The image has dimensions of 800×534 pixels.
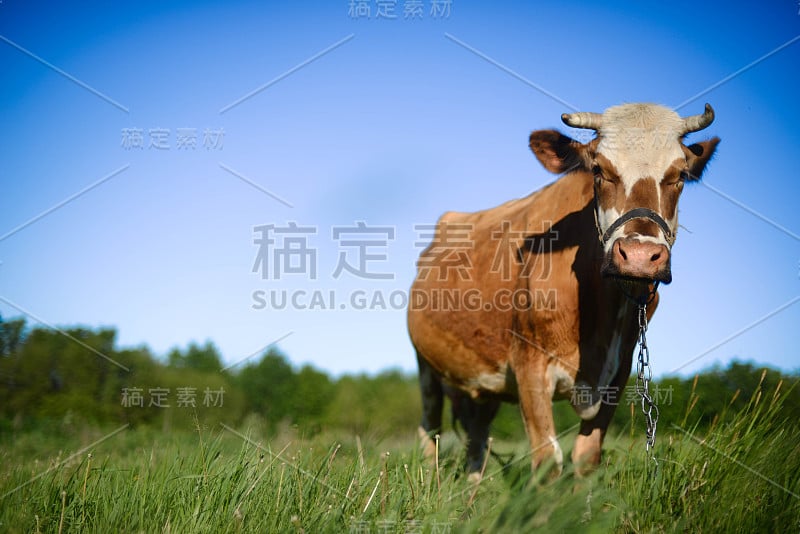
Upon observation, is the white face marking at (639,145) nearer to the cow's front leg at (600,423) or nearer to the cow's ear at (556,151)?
the cow's ear at (556,151)

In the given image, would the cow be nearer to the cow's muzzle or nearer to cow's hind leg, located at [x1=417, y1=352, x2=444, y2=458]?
the cow's muzzle

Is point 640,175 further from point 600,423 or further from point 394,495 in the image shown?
point 394,495

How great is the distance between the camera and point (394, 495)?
130 inches

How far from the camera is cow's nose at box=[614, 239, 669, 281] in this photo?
3.78 metres

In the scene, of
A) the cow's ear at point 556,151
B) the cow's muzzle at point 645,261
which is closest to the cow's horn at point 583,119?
the cow's ear at point 556,151

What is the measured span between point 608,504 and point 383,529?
3.37ft

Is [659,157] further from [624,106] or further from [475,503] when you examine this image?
[475,503]

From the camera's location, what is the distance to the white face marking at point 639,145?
4184 mm

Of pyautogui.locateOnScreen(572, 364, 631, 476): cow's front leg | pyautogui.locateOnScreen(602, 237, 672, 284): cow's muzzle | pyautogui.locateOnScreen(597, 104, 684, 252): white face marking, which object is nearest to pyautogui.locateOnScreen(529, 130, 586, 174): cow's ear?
pyautogui.locateOnScreen(597, 104, 684, 252): white face marking

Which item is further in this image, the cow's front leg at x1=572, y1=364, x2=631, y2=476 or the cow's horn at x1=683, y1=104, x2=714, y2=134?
the cow's front leg at x1=572, y1=364, x2=631, y2=476

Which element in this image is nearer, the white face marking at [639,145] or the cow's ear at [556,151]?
the white face marking at [639,145]

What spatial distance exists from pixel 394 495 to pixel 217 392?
234 cm

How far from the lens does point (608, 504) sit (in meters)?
2.93

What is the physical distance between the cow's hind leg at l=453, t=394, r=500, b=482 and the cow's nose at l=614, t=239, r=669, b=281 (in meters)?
3.94
